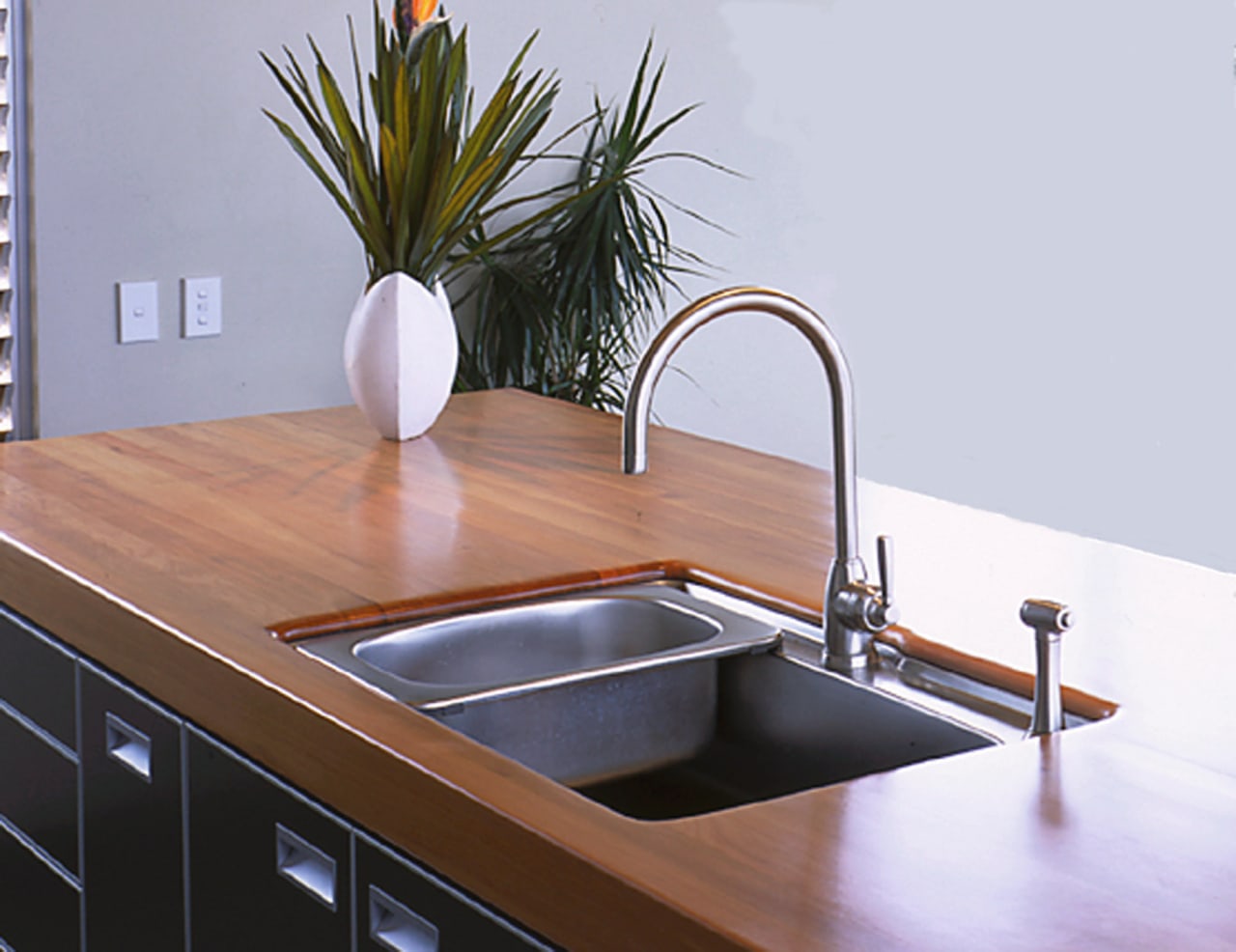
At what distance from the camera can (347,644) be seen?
5.41ft

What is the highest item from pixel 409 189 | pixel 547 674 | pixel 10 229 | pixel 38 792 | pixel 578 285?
pixel 409 189

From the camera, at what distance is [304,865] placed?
4.92 feet

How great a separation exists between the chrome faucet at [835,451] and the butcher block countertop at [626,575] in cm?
7

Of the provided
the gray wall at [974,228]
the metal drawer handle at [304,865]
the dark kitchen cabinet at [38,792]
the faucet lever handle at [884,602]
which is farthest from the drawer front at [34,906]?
the gray wall at [974,228]

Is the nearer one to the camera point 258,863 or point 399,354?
point 258,863

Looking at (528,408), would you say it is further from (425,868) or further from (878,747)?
(425,868)

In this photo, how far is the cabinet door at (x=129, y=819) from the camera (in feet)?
5.53

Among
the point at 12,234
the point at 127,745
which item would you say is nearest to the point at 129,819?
the point at 127,745

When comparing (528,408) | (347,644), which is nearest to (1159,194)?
(528,408)

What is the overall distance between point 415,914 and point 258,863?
257mm

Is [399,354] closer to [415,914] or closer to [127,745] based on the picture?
[127,745]

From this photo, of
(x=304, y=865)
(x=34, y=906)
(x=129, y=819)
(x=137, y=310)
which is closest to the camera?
(x=304, y=865)

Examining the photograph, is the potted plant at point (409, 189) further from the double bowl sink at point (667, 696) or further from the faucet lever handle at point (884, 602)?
the faucet lever handle at point (884, 602)

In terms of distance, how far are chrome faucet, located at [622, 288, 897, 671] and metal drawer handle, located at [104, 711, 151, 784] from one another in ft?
1.91
